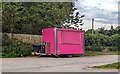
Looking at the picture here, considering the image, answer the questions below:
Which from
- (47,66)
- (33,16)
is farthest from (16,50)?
(47,66)

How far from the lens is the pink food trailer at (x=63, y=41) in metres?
26.0

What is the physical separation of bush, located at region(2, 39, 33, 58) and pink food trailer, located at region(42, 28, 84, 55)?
61.5 inches

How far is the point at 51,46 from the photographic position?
26094 millimetres

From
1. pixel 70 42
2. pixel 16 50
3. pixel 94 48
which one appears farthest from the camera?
pixel 94 48

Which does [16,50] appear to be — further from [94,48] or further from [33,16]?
[94,48]

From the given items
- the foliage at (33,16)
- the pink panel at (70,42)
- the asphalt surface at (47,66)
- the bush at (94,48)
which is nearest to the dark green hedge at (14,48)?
the foliage at (33,16)

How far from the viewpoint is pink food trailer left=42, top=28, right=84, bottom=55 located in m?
26.0

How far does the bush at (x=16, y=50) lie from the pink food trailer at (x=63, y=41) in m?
1.56

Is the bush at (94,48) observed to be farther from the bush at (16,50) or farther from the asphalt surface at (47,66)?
the asphalt surface at (47,66)

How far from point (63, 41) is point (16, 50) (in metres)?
3.94

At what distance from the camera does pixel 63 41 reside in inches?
1042

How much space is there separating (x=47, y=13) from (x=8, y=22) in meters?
Result: 3.80

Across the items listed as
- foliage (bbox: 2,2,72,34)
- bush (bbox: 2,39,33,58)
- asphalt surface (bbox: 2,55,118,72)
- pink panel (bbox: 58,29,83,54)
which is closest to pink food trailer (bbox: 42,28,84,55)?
pink panel (bbox: 58,29,83,54)

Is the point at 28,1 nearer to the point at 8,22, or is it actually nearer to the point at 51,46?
the point at 8,22
